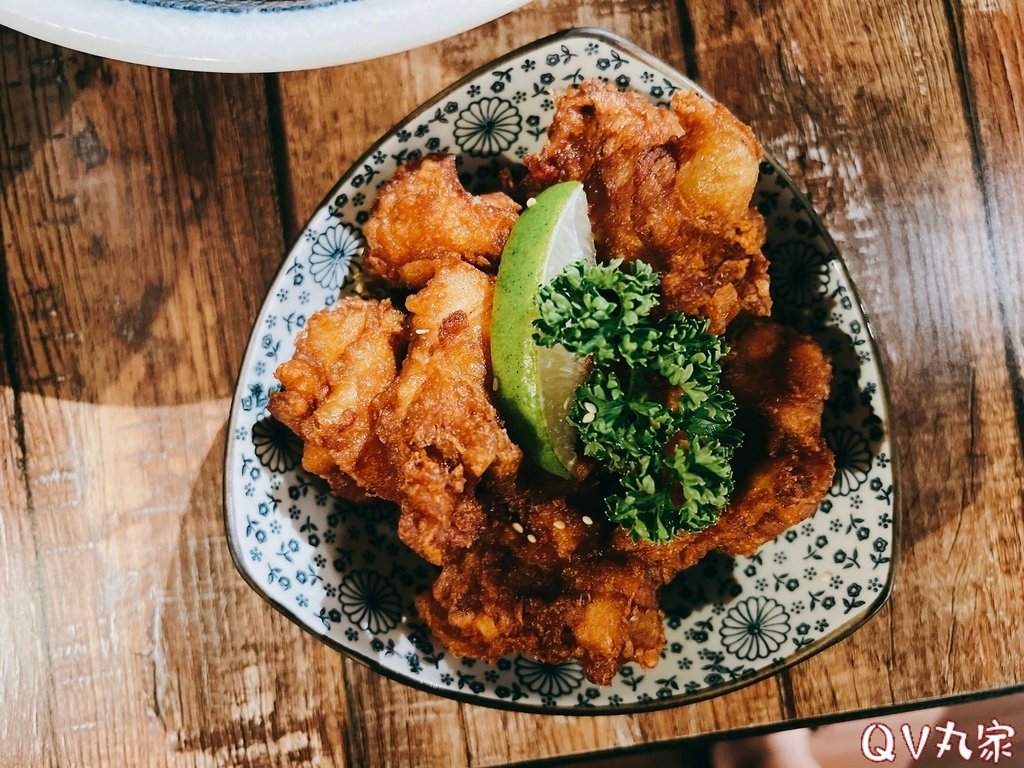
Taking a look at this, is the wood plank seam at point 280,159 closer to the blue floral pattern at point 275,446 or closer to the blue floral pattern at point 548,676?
the blue floral pattern at point 275,446

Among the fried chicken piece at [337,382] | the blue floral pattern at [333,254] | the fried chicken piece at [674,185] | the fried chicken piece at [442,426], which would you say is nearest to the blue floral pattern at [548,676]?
the fried chicken piece at [442,426]

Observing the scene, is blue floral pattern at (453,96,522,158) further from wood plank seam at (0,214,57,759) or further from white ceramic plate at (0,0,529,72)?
wood plank seam at (0,214,57,759)

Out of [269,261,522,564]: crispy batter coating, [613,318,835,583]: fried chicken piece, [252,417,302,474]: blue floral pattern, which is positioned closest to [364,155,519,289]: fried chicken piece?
[269,261,522,564]: crispy batter coating

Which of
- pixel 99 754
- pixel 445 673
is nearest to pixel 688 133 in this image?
pixel 445 673

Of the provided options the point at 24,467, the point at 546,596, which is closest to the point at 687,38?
the point at 546,596

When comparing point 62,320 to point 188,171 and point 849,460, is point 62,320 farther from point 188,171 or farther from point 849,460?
point 849,460

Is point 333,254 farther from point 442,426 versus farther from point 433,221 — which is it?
point 442,426
